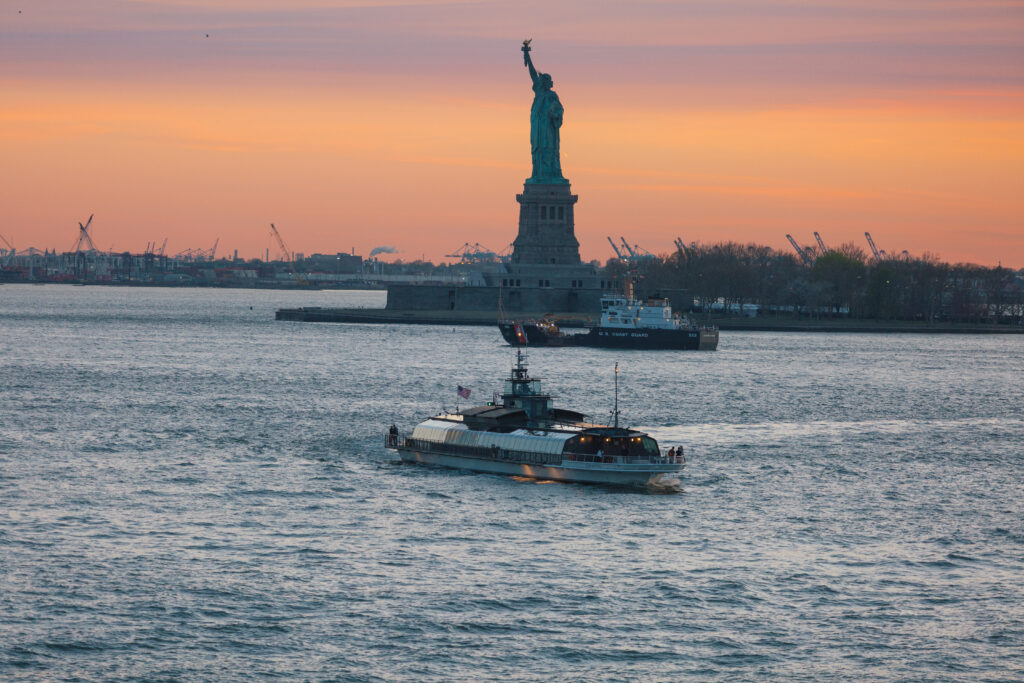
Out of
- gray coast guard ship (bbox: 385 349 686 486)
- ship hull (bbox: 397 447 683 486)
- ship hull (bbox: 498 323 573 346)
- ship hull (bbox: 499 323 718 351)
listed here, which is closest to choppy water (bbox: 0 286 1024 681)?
ship hull (bbox: 397 447 683 486)

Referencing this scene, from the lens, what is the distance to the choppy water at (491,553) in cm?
3634

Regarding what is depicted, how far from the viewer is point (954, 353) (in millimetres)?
178875

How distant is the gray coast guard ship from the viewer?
5981 centimetres

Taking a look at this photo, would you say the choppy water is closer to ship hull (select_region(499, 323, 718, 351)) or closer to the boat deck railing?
the boat deck railing

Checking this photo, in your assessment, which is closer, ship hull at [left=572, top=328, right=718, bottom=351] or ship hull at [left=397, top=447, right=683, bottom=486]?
ship hull at [left=397, top=447, right=683, bottom=486]

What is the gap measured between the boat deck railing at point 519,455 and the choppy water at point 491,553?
1114 mm

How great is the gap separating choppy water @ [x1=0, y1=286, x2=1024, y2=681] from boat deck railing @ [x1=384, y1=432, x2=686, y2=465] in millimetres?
1114

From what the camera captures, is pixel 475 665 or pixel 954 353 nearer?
pixel 475 665

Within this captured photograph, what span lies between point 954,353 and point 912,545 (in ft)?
449

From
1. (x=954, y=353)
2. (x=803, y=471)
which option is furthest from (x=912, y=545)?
(x=954, y=353)

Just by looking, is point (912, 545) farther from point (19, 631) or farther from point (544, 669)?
point (19, 631)

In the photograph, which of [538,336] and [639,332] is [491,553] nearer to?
[639,332]

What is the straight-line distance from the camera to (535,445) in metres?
62.2

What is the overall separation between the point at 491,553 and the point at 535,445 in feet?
51.4
